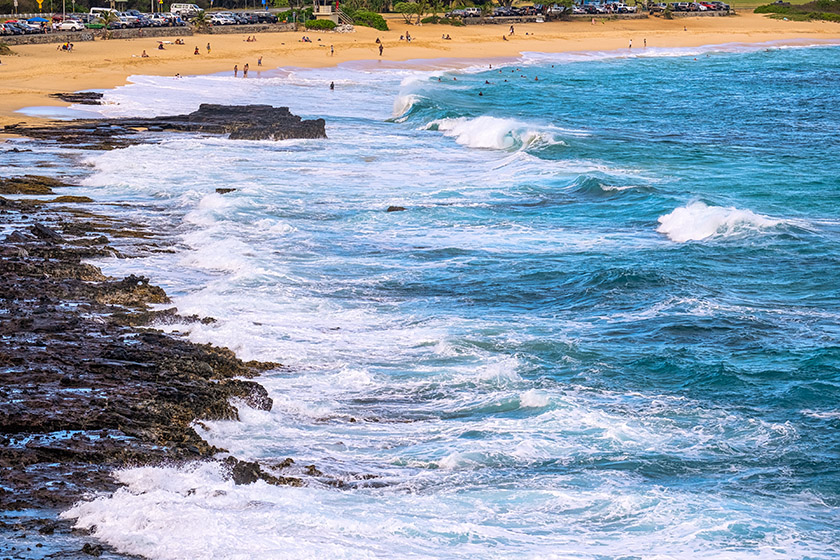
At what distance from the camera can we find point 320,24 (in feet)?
326

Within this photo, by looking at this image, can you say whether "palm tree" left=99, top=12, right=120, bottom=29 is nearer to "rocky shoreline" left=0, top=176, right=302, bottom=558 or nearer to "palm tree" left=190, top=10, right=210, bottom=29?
"palm tree" left=190, top=10, right=210, bottom=29

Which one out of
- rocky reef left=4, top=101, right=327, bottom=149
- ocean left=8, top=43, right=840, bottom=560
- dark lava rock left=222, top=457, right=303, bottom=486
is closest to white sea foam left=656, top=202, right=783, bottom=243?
ocean left=8, top=43, right=840, bottom=560

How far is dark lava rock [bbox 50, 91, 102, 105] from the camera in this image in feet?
160

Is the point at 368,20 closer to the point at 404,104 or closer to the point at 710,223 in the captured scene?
the point at 404,104

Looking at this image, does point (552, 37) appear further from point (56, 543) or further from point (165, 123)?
point (56, 543)

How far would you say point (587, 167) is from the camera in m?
35.9

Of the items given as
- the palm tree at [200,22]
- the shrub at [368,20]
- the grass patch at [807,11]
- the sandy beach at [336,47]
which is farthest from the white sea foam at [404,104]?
the grass patch at [807,11]

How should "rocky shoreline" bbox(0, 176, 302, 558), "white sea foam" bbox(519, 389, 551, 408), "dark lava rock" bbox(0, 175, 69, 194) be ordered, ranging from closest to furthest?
"rocky shoreline" bbox(0, 176, 302, 558), "white sea foam" bbox(519, 389, 551, 408), "dark lava rock" bbox(0, 175, 69, 194)

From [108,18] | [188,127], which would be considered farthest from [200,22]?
[188,127]

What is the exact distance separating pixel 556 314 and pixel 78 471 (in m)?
10.2

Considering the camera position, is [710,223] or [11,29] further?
[11,29]

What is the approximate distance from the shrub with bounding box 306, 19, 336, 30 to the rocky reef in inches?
2237

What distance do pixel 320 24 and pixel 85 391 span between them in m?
91.3

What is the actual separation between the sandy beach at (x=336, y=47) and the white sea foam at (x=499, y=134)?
18.9 meters
